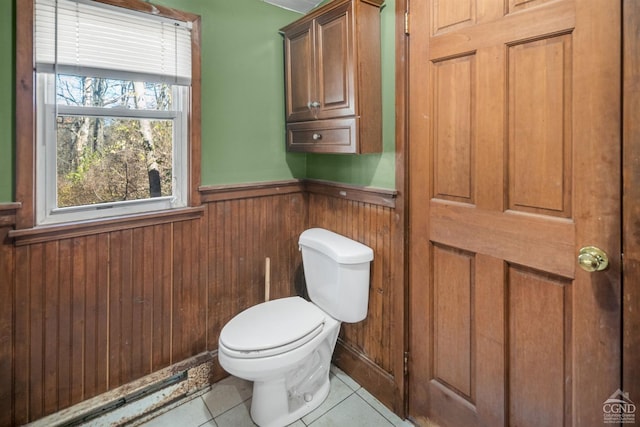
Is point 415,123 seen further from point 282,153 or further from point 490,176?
point 282,153

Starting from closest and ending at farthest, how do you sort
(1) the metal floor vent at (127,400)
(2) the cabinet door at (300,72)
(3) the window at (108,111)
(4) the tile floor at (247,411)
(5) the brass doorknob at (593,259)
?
(5) the brass doorknob at (593,259) < (3) the window at (108,111) < (1) the metal floor vent at (127,400) < (4) the tile floor at (247,411) < (2) the cabinet door at (300,72)

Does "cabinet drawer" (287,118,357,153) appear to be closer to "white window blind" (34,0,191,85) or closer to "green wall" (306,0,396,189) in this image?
"green wall" (306,0,396,189)

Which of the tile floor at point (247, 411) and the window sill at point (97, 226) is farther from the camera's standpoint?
the tile floor at point (247, 411)

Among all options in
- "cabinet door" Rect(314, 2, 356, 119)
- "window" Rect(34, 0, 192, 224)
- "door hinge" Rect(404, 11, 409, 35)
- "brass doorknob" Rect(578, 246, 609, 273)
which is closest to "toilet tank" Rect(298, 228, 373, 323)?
"cabinet door" Rect(314, 2, 356, 119)

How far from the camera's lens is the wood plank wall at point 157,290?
1409 mm

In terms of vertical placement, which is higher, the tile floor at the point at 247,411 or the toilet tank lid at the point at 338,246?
the toilet tank lid at the point at 338,246

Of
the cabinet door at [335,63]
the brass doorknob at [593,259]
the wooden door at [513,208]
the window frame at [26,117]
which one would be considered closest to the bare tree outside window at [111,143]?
the window frame at [26,117]

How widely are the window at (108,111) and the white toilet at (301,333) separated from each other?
2.44 feet

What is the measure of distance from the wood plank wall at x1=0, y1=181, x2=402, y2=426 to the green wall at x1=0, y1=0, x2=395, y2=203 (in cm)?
12

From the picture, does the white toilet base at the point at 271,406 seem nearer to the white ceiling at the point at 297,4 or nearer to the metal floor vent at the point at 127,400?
the metal floor vent at the point at 127,400

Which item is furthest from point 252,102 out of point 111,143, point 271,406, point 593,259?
point 593,259

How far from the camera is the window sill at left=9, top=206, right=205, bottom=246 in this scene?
138 centimetres

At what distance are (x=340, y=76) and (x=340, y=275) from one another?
948mm

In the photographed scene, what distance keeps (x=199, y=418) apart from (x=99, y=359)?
0.54 m
